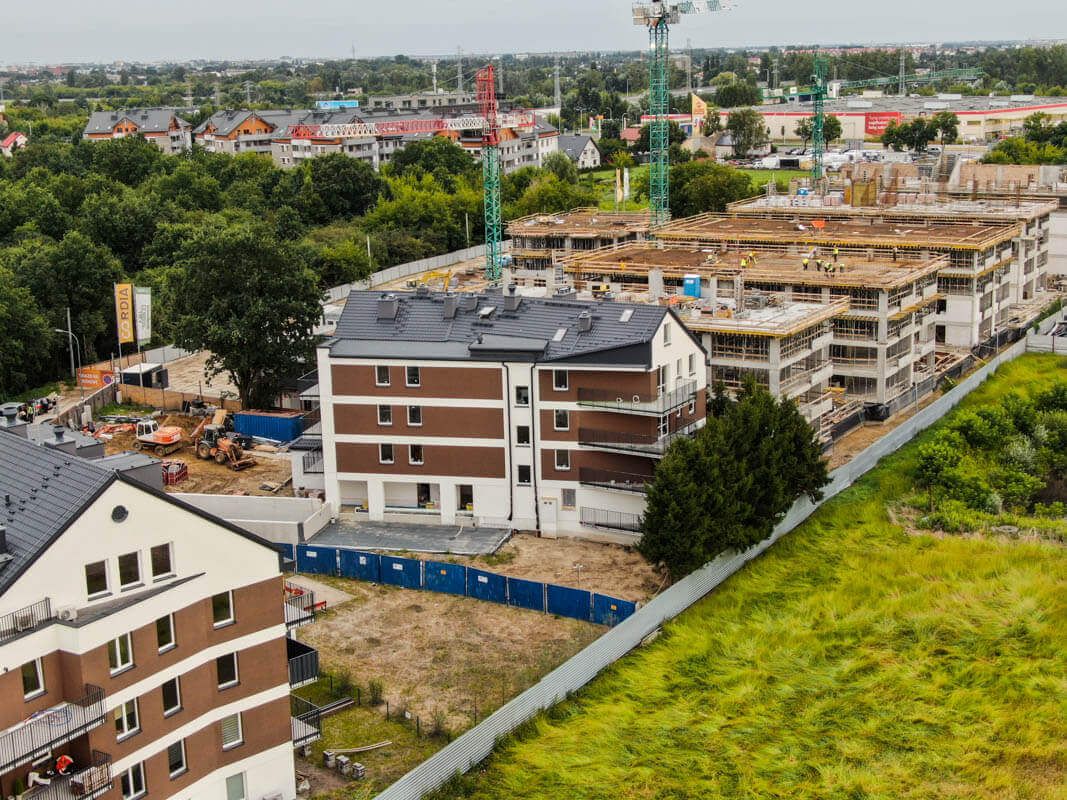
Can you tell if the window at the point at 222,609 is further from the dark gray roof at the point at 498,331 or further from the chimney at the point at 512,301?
the chimney at the point at 512,301

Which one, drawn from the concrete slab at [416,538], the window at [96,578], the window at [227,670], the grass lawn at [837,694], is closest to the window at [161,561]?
the window at [96,578]

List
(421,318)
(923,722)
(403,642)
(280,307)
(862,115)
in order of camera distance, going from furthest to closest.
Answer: (862,115) → (280,307) → (421,318) → (403,642) → (923,722)

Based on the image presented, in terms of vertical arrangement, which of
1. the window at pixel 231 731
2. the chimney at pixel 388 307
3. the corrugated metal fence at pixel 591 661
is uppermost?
the chimney at pixel 388 307

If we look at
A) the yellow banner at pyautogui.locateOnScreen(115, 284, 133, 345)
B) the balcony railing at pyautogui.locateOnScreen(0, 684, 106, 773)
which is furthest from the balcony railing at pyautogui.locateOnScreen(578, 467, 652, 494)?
the yellow banner at pyautogui.locateOnScreen(115, 284, 133, 345)

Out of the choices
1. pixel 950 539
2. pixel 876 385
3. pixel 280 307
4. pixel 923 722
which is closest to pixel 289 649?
pixel 923 722

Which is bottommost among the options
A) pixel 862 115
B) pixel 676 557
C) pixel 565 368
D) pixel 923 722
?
pixel 923 722

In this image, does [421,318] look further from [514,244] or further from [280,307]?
[514,244]

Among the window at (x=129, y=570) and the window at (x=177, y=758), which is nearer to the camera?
the window at (x=129, y=570)
